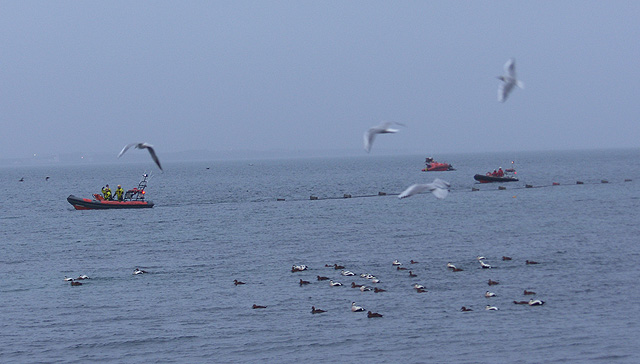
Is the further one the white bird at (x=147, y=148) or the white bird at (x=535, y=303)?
the white bird at (x=535, y=303)

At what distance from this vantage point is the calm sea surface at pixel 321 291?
2672cm

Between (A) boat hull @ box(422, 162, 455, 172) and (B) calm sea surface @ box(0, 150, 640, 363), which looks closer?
(B) calm sea surface @ box(0, 150, 640, 363)

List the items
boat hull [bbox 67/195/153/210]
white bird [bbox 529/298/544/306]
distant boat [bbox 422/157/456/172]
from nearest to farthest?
white bird [bbox 529/298/544/306]
boat hull [bbox 67/195/153/210]
distant boat [bbox 422/157/456/172]

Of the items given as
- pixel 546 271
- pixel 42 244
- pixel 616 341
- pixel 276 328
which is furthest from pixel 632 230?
pixel 42 244

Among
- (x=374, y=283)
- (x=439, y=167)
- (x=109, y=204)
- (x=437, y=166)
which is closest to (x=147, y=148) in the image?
(x=374, y=283)

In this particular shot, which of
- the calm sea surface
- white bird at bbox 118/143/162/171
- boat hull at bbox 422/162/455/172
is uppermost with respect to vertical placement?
white bird at bbox 118/143/162/171

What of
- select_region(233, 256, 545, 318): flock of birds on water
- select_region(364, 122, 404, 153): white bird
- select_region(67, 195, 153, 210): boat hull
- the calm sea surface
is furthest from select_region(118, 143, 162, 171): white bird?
select_region(67, 195, 153, 210): boat hull

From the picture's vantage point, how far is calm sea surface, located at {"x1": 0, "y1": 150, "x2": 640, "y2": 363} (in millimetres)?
26719

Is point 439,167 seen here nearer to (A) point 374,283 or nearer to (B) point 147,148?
(A) point 374,283

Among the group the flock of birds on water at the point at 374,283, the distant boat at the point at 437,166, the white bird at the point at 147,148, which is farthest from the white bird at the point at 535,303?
the distant boat at the point at 437,166

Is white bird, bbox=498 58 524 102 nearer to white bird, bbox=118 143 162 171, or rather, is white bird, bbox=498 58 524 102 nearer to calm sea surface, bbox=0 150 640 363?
white bird, bbox=118 143 162 171

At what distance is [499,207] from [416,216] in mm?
11638

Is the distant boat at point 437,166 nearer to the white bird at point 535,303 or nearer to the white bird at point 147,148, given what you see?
the white bird at point 535,303

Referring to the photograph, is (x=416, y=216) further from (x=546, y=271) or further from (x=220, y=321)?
(x=220, y=321)
